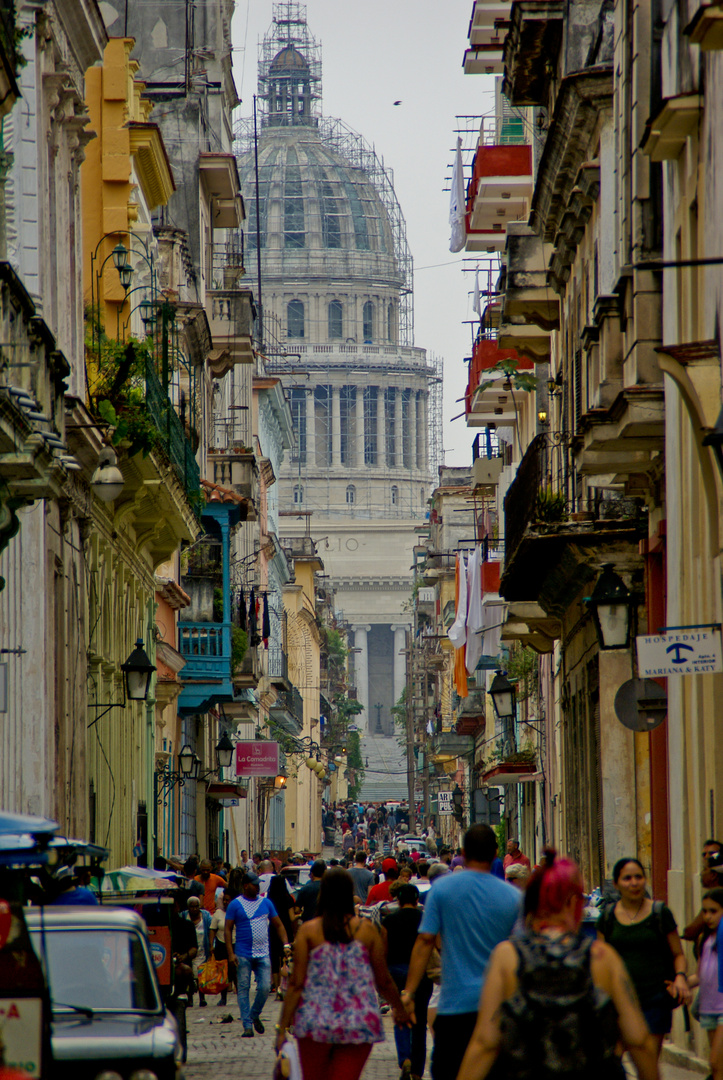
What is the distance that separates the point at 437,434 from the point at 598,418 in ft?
523

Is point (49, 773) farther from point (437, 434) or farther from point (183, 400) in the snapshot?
point (437, 434)

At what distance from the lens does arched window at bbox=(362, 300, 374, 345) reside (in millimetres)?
170875

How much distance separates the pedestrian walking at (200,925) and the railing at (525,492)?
4.93m

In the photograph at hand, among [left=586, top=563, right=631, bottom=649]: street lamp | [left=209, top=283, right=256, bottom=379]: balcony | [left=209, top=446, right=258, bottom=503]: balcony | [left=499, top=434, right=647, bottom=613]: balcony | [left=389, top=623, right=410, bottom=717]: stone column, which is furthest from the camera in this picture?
[left=389, top=623, right=410, bottom=717]: stone column

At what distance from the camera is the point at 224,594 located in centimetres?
3603

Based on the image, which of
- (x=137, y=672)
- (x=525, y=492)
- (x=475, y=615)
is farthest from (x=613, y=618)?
(x=475, y=615)

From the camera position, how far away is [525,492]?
23.5m

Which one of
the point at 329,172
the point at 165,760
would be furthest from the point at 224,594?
the point at 329,172

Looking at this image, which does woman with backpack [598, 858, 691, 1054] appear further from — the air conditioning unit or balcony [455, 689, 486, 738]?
balcony [455, 689, 486, 738]

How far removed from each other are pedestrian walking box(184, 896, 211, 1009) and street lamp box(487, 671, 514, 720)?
616 centimetres

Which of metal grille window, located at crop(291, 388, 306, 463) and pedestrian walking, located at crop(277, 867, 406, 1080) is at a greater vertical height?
metal grille window, located at crop(291, 388, 306, 463)

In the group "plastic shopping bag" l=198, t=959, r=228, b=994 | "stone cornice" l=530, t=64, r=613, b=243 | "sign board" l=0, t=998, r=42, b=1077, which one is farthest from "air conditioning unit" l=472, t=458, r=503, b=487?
"sign board" l=0, t=998, r=42, b=1077

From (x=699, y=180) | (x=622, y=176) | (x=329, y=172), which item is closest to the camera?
(x=699, y=180)

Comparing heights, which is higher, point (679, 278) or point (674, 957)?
point (679, 278)
